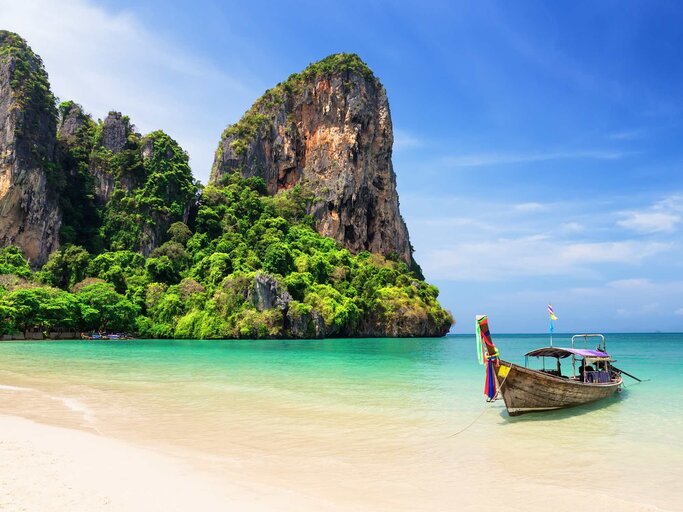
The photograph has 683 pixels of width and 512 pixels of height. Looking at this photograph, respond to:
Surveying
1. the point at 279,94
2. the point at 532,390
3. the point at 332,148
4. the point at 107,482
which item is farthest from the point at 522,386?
the point at 279,94

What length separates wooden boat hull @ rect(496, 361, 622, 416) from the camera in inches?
462

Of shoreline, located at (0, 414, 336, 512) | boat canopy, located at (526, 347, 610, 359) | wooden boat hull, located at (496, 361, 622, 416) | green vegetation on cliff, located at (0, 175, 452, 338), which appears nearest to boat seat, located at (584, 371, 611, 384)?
boat canopy, located at (526, 347, 610, 359)

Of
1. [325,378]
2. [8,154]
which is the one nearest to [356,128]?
[8,154]

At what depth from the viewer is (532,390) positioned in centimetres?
1202

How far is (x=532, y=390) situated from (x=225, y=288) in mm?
44597

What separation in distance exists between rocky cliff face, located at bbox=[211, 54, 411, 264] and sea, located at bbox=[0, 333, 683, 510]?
63.7 m

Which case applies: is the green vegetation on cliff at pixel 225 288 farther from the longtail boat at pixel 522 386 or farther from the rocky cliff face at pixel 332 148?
the longtail boat at pixel 522 386

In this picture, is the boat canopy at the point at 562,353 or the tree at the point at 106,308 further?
the tree at the point at 106,308

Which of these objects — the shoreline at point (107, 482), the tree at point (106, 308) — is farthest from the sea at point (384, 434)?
the tree at point (106, 308)

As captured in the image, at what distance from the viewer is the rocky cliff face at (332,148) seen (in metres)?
81.3

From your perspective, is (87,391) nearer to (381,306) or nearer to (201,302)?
(201,302)

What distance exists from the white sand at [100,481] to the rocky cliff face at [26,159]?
60.8 m

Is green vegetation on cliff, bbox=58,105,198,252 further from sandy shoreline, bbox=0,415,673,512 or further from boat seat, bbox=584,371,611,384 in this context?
sandy shoreline, bbox=0,415,673,512

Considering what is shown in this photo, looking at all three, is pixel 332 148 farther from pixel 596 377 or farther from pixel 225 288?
pixel 596 377
